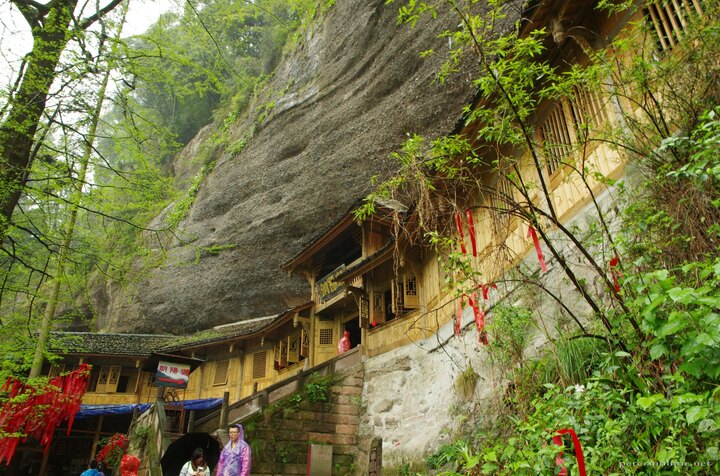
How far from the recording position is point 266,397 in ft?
37.3

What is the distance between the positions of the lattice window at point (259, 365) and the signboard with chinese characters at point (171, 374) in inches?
325

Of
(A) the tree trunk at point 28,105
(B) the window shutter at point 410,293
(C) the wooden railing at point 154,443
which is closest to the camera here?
(A) the tree trunk at point 28,105

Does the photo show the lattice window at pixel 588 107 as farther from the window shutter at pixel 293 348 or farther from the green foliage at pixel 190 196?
the green foliage at pixel 190 196

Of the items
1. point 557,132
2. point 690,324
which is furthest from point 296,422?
point 690,324

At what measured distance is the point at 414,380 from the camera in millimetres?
10680

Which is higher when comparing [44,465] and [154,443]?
[154,443]

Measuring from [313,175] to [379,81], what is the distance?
183 inches

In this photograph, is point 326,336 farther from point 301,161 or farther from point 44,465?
point 44,465

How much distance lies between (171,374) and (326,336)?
6210mm

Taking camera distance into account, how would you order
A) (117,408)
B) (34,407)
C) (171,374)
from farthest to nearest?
1. (117,408)
2. (34,407)
3. (171,374)

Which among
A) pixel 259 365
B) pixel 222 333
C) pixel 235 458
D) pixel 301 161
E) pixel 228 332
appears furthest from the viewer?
pixel 222 333

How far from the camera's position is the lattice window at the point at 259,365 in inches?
765

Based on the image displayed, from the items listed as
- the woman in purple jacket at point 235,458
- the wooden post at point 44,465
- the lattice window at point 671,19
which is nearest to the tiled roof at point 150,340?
the wooden post at point 44,465

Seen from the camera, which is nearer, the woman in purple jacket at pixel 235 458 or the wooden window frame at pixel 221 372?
the woman in purple jacket at pixel 235 458
